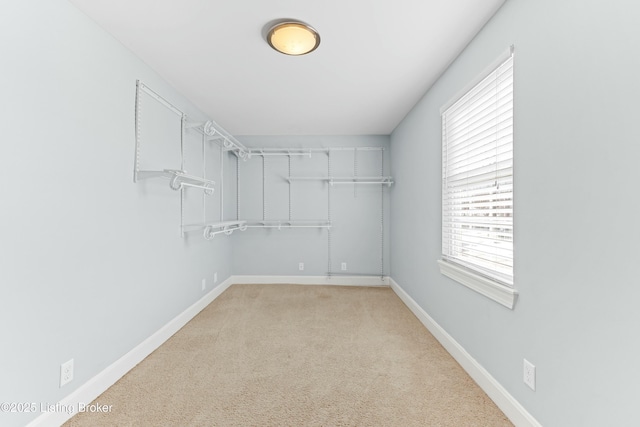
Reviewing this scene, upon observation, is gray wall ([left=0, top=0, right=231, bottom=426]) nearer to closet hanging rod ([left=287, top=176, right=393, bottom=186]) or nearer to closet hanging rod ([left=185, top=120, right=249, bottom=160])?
closet hanging rod ([left=185, top=120, right=249, bottom=160])

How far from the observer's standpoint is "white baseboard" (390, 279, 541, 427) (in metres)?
1.51

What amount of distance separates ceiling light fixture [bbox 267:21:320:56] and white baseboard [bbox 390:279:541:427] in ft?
7.82

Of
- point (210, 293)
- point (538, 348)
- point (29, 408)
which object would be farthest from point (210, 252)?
point (538, 348)

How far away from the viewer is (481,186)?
1996 mm

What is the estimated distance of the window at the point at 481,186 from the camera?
1.69 metres

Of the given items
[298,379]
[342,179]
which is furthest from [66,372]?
[342,179]

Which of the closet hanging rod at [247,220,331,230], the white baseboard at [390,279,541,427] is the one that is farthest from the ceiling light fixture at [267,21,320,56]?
the closet hanging rod at [247,220,331,230]

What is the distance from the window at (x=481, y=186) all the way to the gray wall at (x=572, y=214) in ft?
0.36

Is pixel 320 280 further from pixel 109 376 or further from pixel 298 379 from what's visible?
pixel 109 376

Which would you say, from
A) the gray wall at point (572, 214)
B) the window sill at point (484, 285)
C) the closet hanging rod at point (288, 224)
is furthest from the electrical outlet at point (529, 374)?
the closet hanging rod at point (288, 224)

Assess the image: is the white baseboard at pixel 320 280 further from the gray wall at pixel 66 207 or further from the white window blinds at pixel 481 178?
the gray wall at pixel 66 207

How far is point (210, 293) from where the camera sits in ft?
12.0

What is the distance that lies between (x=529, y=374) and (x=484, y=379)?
448mm

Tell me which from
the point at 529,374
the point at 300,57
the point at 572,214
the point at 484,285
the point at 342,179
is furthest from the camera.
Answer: the point at 342,179
